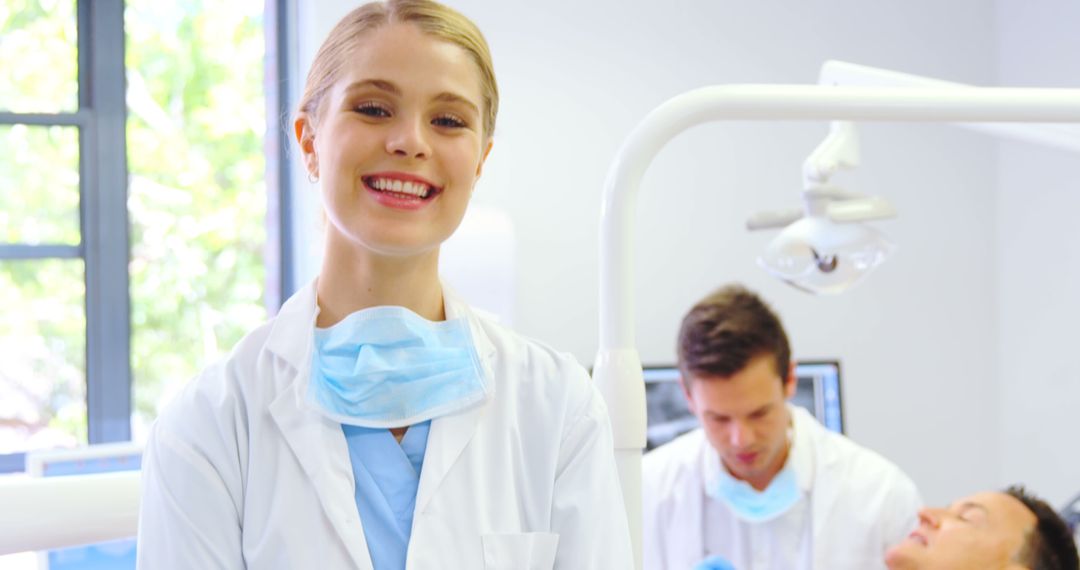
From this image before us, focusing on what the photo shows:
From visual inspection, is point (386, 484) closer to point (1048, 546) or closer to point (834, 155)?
point (834, 155)

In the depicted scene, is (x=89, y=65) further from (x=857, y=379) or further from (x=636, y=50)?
(x=857, y=379)

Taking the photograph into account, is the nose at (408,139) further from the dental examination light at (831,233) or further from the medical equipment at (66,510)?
the dental examination light at (831,233)

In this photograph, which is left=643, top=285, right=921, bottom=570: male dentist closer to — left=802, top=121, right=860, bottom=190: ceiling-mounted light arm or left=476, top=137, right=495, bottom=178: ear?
left=802, top=121, right=860, bottom=190: ceiling-mounted light arm

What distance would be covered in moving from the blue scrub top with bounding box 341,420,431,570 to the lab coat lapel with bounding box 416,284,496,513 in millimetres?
17

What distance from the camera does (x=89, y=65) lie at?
3.51 meters

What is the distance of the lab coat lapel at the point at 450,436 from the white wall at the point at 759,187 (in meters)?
2.30

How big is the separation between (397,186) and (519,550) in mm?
343

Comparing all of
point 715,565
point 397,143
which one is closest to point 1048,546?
point 715,565

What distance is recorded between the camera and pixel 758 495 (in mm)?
2572

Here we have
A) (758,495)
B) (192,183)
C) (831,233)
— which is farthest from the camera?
(192,183)

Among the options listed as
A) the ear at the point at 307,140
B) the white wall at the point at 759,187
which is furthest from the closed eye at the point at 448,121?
the white wall at the point at 759,187

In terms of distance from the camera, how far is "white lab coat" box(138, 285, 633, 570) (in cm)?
103

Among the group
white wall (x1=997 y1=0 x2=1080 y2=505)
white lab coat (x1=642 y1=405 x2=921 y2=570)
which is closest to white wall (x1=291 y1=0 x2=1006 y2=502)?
white wall (x1=997 y1=0 x2=1080 y2=505)

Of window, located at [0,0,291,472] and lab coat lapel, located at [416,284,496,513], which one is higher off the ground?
window, located at [0,0,291,472]
